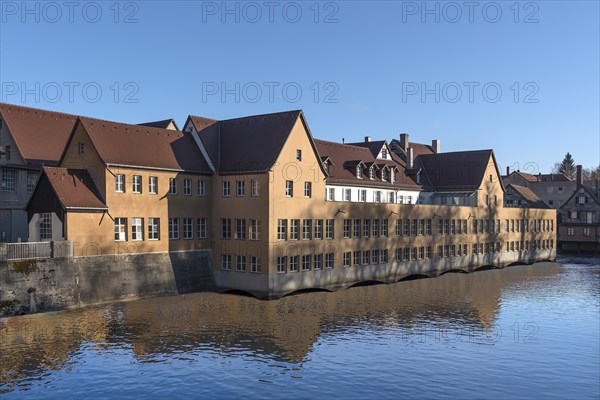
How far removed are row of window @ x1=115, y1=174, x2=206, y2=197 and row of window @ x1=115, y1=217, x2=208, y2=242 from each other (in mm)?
2456

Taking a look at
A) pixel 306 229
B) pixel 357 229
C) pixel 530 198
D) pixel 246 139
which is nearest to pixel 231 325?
pixel 306 229

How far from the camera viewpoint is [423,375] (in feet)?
94.1

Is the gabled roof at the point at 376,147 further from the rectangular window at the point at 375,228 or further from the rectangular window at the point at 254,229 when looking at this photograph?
the rectangular window at the point at 254,229

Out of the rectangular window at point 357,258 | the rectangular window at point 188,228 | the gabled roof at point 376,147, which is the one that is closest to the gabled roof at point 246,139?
the rectangular window at point 188,228

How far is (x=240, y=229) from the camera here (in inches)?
2014

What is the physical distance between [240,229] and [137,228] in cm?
923

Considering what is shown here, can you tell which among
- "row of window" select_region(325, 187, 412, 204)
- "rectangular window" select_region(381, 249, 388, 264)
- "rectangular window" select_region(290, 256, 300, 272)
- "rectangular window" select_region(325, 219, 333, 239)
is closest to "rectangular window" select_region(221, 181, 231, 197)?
"rectangular window" select_region(290, 256, 300, 272)

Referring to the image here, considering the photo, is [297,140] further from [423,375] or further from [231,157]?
[423,375]

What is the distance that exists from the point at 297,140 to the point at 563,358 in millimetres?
29510

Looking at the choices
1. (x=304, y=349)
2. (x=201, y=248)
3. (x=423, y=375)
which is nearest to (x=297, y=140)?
(x=201, y=248)

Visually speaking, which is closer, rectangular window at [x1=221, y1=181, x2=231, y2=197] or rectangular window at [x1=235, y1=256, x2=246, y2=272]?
rectangular window at [x1=235, y1=256, x2=246, y2=272]

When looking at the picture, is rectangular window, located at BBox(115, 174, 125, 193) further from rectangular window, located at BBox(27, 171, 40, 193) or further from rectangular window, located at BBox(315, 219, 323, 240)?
rectangular window, located at BBox(315, 219, 323, 240)

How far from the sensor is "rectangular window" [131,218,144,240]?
47594 millimetres

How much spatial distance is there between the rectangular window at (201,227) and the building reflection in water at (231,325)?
581cm
